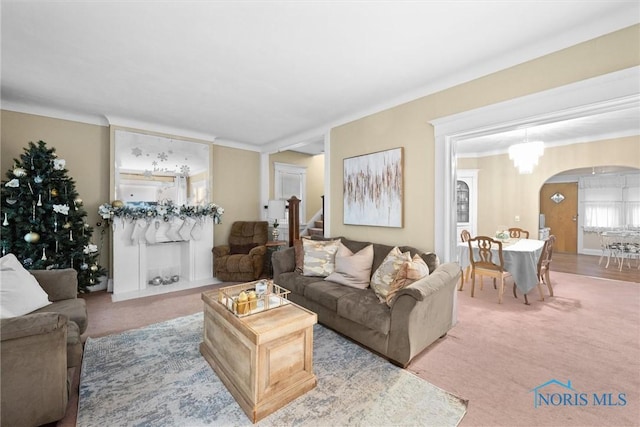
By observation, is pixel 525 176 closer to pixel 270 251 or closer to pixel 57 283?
pixel 270 251

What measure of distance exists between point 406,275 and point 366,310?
48cm

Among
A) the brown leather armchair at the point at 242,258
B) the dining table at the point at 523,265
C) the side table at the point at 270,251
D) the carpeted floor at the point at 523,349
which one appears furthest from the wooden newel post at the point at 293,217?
the dining table at the point at 523,265

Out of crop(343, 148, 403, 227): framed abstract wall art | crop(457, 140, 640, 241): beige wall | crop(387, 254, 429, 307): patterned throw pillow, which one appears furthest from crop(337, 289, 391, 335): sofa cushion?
crop(457, 140, 640, 241): beige wall

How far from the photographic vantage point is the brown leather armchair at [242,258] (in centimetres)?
471

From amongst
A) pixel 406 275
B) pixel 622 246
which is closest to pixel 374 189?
pixel 406 275

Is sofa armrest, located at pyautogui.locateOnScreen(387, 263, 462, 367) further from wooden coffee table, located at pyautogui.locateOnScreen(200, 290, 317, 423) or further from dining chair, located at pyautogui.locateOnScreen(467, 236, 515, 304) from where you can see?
dining chair, located at pyautogui.locateOnScreen(467, 236, 515, 304)

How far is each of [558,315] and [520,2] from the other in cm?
341

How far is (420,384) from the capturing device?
79.0 inches

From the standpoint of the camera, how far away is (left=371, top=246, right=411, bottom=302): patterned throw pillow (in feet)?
8.42

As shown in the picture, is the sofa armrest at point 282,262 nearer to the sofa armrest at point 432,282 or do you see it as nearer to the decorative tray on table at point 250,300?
the decorative tray on table at point 250,300

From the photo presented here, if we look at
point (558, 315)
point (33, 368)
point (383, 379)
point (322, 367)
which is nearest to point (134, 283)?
point (33, 368)

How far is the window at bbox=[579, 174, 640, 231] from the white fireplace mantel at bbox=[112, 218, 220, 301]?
9797 millimetres

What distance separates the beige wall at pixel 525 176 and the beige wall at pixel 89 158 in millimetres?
5666

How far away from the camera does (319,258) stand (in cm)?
342
